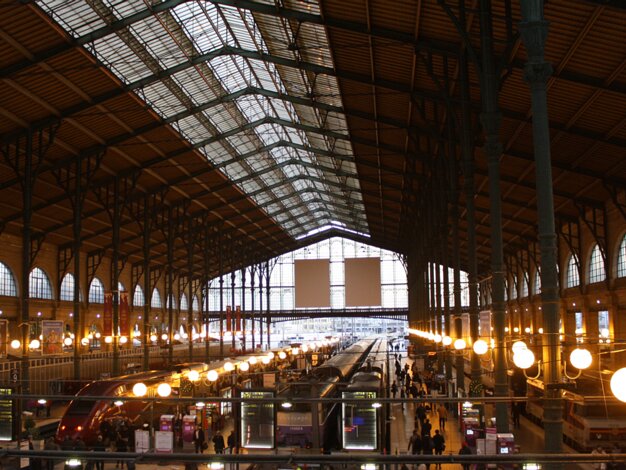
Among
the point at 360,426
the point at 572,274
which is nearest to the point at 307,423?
the point at 360,426

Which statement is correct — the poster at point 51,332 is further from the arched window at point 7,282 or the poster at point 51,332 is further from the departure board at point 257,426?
the departure board at point 257,426

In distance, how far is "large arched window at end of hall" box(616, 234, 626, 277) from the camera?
32031mm

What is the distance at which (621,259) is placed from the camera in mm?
32344

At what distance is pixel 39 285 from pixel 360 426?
34298 millimetres

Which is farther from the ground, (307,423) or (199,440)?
(307,423)

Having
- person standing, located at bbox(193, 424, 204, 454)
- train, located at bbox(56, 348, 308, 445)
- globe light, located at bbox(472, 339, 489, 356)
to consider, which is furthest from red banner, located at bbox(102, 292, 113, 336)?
globe light, located at bbox(472, 339, 489, 356)

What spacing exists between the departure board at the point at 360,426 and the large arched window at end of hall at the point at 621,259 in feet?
61.2

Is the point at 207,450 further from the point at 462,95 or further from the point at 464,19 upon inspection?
the point at 464,19

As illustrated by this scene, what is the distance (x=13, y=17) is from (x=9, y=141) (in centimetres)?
830

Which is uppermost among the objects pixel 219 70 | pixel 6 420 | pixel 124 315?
pixel 219 70

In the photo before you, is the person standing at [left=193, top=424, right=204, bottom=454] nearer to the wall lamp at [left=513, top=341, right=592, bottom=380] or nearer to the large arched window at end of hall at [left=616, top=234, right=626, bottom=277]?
the wall lamp at [left=513, top=341, right=592, bottom=380]

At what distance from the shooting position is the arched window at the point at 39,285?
4593 cm

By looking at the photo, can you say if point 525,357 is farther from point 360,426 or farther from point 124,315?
point 124,315

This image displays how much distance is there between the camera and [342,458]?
531 cm
